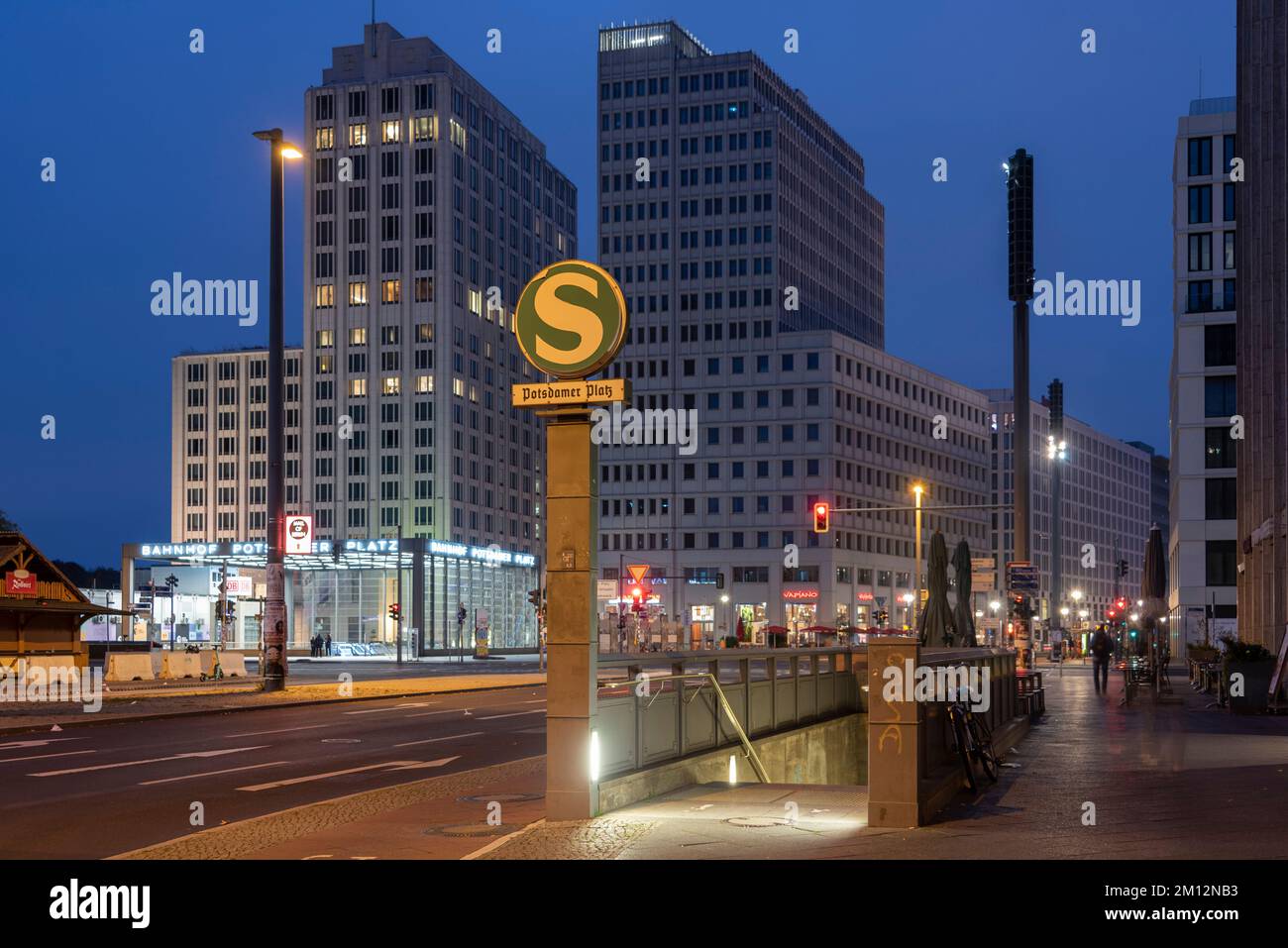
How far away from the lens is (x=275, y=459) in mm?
35438

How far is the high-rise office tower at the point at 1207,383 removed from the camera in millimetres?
82375

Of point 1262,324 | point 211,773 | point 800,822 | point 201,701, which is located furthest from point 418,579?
point 800,822

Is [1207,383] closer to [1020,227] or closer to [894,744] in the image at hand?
[1020,227]

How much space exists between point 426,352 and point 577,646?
13165 centimetres

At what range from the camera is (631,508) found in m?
131

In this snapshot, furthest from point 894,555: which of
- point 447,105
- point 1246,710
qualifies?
point 1246,710

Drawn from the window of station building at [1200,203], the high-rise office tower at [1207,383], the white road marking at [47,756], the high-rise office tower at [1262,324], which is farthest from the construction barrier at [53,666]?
the window of station building at [1200,203]

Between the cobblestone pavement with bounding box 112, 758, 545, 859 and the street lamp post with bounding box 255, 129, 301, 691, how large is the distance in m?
19.6

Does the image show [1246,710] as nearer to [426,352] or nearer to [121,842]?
[121,842]

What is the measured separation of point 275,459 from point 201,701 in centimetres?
590

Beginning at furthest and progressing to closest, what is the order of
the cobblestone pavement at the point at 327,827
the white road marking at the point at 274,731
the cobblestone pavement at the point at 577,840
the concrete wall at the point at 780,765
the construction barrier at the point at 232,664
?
1. the construction barrier at the point at 232,664
2. the white road marking at the point at 274,731
3. the concrete wall at the point at 780,765
4. the cobblestone pavement at the point at 327,827
5. the cobblestone pavement at the point at 577,840

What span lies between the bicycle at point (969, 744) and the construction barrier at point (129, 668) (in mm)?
34852

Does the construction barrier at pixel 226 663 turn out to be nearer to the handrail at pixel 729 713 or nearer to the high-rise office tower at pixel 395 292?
the handrail at pixel 729 713

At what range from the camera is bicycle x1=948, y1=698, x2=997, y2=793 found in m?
14.6
